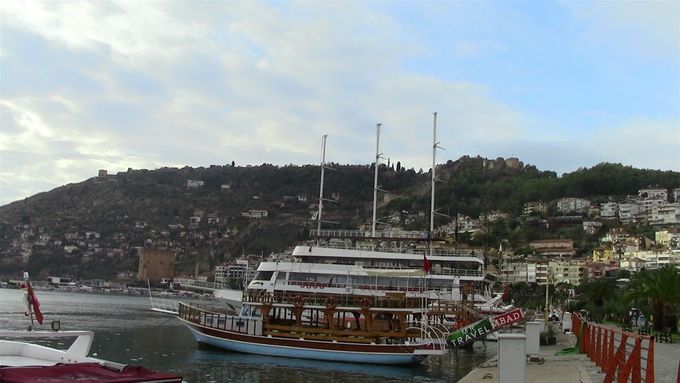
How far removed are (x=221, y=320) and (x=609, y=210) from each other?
521 ft

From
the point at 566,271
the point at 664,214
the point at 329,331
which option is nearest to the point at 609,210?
the point at 664,214

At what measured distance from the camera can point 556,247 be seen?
15125cm

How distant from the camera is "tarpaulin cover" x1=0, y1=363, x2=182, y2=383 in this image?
20.5ft

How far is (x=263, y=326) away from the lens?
105 feet

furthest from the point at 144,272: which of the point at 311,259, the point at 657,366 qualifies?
the point at 657,366

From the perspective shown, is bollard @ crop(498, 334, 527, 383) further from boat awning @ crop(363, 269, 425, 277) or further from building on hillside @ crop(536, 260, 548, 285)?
building on hillside @ crop(536, 260, 548, 285)

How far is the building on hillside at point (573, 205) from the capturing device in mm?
177125

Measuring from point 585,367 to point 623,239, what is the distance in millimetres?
146320

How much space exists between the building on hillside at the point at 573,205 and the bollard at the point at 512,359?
17749cm

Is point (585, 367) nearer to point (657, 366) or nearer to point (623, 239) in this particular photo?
point (657, 366)

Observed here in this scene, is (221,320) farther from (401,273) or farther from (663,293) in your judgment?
(663,293)

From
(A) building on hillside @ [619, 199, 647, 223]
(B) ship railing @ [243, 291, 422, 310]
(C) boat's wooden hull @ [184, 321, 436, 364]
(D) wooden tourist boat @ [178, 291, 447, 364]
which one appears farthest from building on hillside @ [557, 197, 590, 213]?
(C) boat's wooden hull @ [184, 321, 436, 364]

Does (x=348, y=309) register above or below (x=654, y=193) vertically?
below

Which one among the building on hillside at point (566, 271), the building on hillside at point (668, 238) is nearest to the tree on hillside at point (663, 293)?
the building on hillside at point (566, 271)
